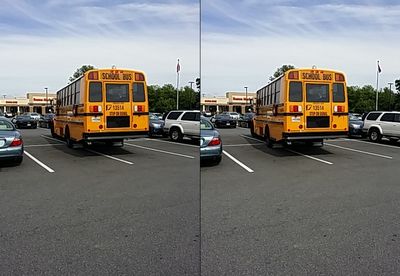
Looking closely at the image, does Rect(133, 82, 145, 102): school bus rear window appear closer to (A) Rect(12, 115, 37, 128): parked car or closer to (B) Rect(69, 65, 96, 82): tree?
(B) Rect(69, 65, 96, 82): tree

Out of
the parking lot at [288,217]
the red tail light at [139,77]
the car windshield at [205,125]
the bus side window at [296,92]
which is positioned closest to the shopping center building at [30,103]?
the red tail light at [139,77]

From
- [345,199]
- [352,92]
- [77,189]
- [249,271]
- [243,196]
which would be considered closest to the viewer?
[249,271]

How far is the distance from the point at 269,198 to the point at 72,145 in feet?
6.71

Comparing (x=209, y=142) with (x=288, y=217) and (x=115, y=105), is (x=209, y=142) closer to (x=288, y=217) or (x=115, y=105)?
(x=115, y=105)

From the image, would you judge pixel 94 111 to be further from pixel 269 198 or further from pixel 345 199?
pixel 345 199

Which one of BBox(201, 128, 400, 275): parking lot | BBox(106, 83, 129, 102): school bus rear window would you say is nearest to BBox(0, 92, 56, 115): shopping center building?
BBox(106, 83, 129, 102): school bus rear window

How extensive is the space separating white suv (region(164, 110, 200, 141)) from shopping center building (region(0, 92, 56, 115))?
1.95 ft

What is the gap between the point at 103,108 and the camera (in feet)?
7.36

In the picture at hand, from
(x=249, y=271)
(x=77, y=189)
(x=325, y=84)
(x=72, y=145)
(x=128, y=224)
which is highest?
(x=325, y=84)

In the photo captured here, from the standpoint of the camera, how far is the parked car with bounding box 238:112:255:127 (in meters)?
2.33

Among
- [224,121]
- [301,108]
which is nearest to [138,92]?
[224,121]

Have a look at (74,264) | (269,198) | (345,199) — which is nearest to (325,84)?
(269,198)

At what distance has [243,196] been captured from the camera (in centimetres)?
348

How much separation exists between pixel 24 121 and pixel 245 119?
117 centimetres
